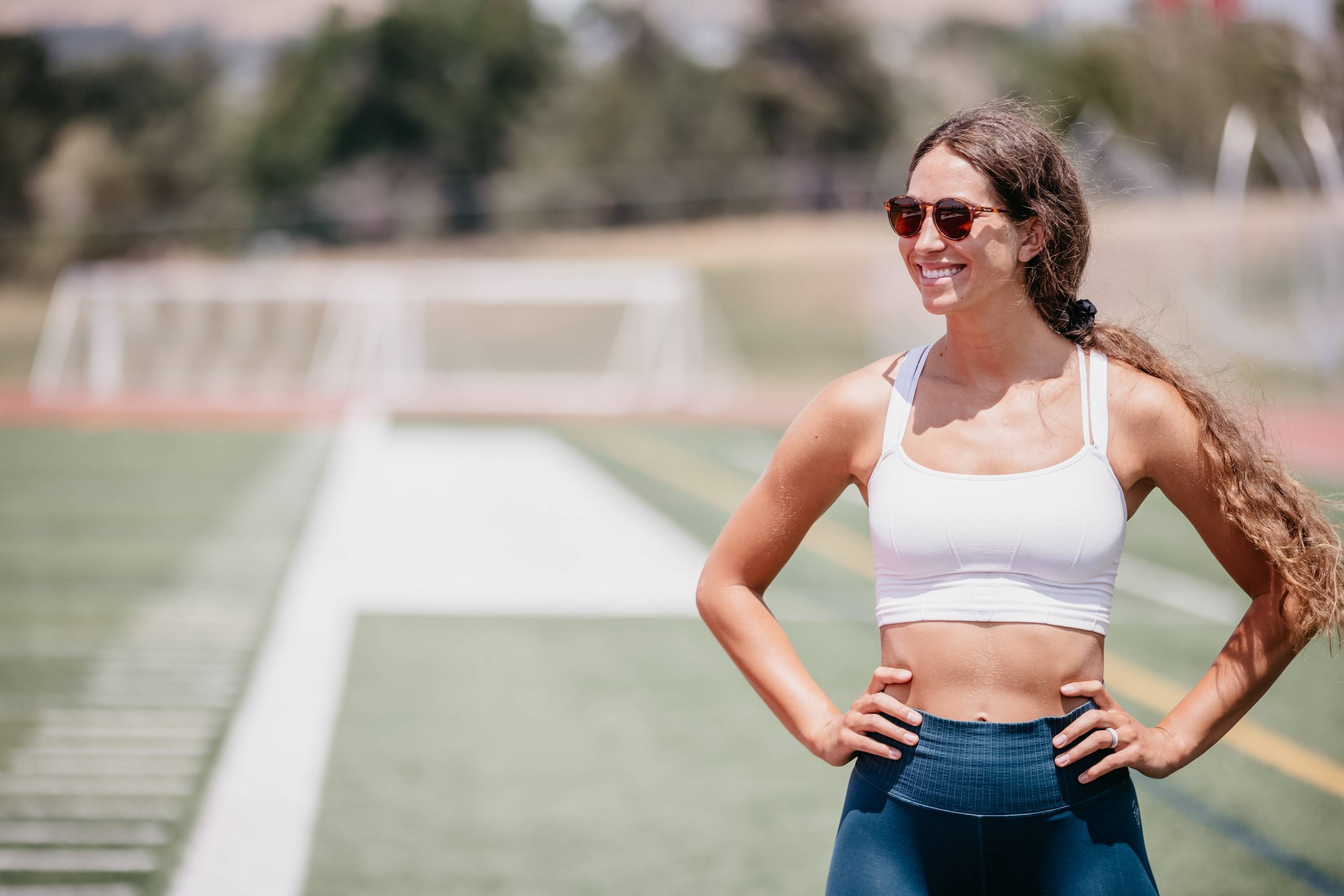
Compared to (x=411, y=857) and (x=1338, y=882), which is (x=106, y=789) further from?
(x=1338, y=882)

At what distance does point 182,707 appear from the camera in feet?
19.2

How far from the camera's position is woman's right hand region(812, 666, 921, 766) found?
1.97 metres

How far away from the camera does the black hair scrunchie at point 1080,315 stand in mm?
2080

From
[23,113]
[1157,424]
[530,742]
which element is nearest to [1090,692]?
[1157,424]

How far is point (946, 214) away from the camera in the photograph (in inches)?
78.1

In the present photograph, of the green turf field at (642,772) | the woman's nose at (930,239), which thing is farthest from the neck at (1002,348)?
the green turf field at (642,772)

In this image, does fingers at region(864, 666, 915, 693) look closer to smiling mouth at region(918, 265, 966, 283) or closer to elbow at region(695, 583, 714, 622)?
elbow at region(695, 583, 714, 622)

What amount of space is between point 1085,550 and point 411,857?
2.90m

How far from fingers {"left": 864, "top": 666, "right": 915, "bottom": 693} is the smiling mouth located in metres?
0.56

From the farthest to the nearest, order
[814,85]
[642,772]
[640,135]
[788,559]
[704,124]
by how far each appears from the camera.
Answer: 1. [814,85]
2. [704,124]
3. [640,135]
4. [642,772]
5. [788,559]

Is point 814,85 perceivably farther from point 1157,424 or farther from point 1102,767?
point 1102,767

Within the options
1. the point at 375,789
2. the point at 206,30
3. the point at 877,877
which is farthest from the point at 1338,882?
the point at 206,30

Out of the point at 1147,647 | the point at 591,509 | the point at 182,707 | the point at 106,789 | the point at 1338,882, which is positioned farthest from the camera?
the point at 591,509

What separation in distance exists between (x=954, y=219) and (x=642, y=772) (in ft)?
11.7
